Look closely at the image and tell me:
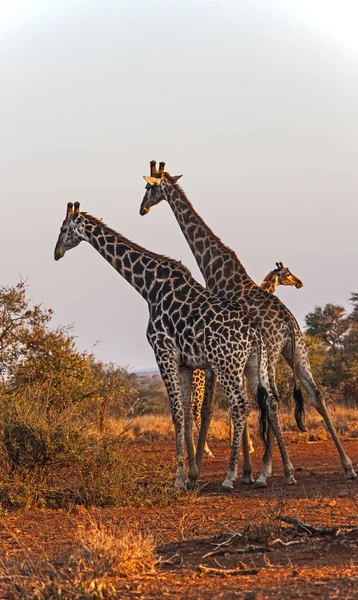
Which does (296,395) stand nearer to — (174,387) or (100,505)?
(174,387)

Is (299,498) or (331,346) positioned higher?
(331,346)

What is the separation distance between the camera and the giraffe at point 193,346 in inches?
428

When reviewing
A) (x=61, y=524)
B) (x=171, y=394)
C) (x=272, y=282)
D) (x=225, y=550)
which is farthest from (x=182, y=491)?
(x=272, y=282)

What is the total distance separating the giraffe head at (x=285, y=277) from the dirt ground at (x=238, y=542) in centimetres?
591

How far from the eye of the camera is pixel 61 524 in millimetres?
8344

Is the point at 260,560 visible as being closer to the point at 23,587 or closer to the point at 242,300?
the point at 23,587

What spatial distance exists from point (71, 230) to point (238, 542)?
23.2ft

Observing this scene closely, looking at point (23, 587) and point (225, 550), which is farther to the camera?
point (225, 550)

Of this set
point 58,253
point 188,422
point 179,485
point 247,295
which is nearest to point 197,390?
point 247,295

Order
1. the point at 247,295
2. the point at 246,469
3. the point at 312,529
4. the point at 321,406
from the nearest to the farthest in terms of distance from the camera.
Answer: the point at 312,529 → the point at 246,469 → the point at 321,406 → the point at 247,295

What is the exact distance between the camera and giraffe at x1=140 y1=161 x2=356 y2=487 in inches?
461

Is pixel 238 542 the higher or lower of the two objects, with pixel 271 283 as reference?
lower

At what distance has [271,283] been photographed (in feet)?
52.5

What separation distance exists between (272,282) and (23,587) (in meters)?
11.3
